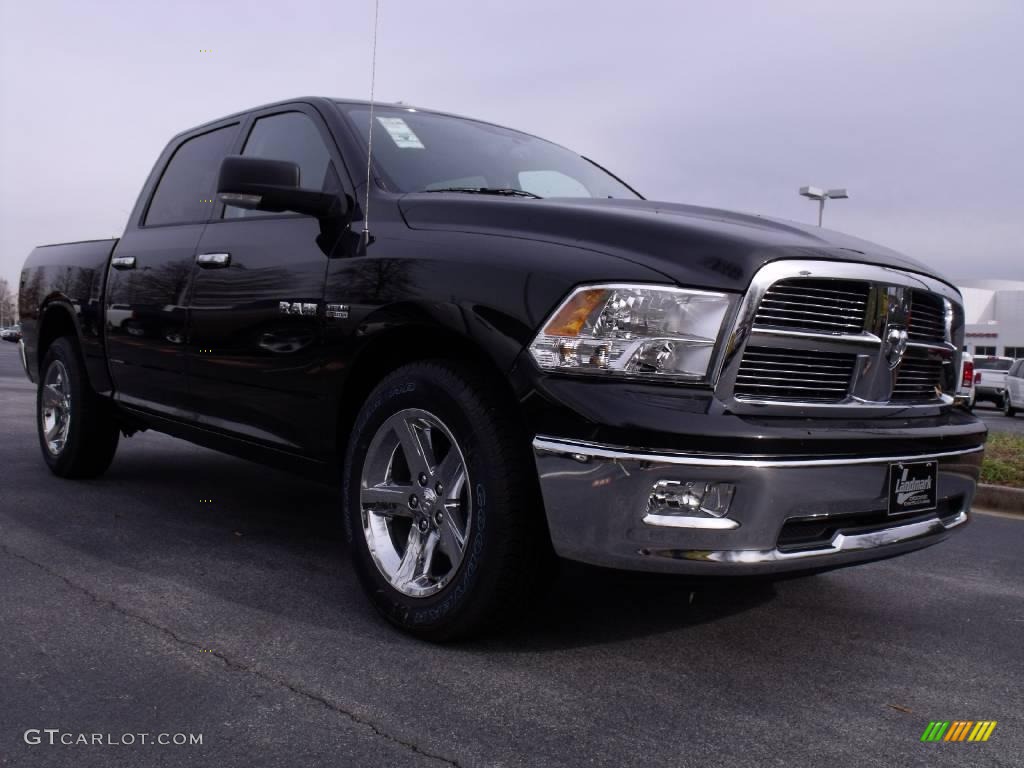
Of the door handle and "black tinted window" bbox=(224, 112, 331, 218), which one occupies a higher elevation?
"black tinted window" bbox=(224, 112, 331, 218)

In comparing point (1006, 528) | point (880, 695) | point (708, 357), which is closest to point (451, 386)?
Answer: point (708, 357)

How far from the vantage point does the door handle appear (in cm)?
407

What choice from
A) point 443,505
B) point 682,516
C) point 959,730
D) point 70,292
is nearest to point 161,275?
point 70,292

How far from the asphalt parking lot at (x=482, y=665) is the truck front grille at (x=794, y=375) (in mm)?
578

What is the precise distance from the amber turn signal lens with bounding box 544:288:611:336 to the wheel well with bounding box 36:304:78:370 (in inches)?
150

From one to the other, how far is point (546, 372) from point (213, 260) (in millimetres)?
2026

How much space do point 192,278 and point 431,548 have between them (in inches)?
75.5

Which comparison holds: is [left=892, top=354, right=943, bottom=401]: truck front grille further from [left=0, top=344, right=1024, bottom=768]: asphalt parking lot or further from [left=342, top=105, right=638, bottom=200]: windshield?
[left=342, top=105, right=638, bottom=200]: windshield

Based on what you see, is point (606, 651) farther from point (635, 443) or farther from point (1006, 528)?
point (1006, 528)

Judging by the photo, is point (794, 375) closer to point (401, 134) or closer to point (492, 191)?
point (492, 191)

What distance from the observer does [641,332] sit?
264 cm

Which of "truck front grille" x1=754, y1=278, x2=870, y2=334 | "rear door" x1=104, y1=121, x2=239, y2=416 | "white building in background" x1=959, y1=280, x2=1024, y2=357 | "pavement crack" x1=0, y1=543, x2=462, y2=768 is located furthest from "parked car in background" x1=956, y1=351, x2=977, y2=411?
"white building in background" x1=959, y1=280, x2=1024, y2=357

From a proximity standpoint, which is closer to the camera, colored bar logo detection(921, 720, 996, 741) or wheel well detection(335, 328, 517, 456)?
colored bar logo detection(921, 720, 996, 741)

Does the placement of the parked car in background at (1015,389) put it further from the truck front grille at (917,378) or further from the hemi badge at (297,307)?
the hemi badge at (297,307)
